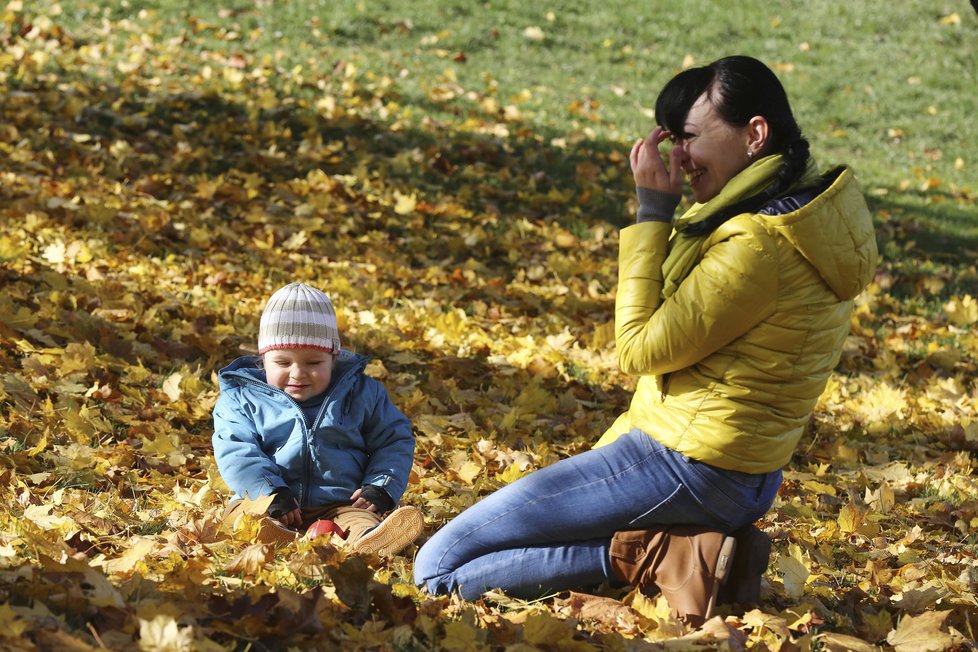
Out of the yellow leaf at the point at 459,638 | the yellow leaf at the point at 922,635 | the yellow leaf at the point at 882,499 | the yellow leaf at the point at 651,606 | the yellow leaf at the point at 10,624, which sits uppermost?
the yellow leaf at the point at 10,624

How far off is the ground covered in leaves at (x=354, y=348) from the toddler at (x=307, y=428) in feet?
0.90

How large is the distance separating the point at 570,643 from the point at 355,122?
24.2ft

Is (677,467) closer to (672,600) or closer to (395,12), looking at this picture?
(672,600)

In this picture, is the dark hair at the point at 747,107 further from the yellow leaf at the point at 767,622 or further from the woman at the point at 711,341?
the yellow leaf at the point at 767,622

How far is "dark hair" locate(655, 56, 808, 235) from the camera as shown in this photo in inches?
107

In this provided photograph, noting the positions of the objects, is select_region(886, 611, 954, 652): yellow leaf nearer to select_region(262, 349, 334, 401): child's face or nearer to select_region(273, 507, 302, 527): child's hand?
select_region(273, 507, 302, 527): child's hand

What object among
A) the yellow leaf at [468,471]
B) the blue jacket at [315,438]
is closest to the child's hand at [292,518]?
the blue jacket at [315,438]

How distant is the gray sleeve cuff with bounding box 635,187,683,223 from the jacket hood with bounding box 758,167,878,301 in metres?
0.30

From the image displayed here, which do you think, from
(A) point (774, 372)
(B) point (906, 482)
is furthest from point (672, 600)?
(B) point (906, 482)

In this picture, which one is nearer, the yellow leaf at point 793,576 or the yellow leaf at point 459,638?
the yellow leaf at point 459,638

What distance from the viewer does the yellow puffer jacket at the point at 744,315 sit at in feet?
8.69

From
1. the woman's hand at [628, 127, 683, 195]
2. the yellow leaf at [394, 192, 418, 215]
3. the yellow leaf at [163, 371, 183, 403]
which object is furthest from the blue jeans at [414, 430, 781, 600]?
the yellow leaf at [394, 192, 418, 215]

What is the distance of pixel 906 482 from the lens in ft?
14.3

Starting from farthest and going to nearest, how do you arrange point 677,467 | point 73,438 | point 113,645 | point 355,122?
point 355,122
point 73,438
point 677,467
point 113,645
